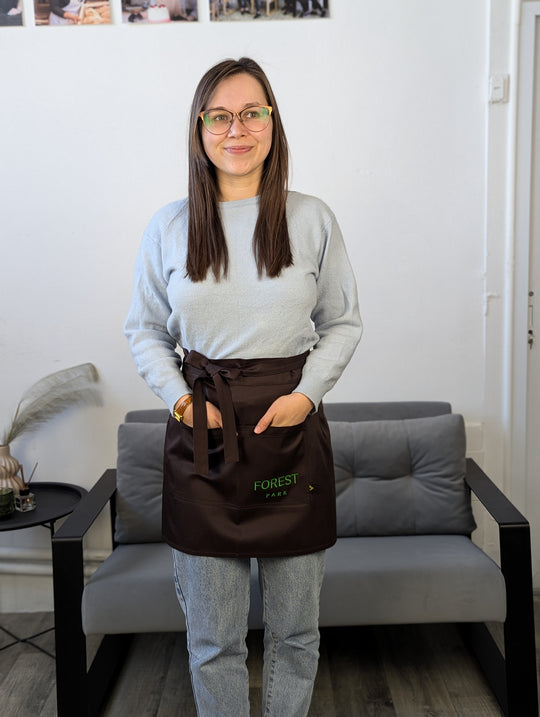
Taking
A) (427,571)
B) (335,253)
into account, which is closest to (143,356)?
(335,253)

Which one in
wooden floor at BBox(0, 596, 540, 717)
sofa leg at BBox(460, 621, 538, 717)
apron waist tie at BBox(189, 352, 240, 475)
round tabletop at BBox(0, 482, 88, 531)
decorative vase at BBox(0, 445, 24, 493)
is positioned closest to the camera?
apron waist tie at BBox(189, 352, 240, 475)

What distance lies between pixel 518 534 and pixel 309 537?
78cm

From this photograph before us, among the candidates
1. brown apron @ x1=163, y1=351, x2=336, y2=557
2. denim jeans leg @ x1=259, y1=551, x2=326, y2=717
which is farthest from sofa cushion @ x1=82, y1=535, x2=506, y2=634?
brown apron @ x1=163, y1=351, x2=336, y2=557

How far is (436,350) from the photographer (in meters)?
2.81

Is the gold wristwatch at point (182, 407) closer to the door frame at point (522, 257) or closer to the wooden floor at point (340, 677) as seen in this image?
the wooden floor at point (340, 677)

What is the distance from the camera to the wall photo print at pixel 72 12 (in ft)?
8.73

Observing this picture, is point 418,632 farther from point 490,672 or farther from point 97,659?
point 97,659

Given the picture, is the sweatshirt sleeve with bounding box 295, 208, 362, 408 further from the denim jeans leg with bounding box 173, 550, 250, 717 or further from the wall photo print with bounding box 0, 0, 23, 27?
the wall photo print with bounding box 0, 0, 23, 27

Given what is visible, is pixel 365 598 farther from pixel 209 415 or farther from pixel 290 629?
pixel 209 415

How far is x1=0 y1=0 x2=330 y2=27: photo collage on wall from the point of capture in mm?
2650

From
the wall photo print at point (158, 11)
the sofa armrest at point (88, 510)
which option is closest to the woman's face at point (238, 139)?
the sofa armrest at point (88, 510)

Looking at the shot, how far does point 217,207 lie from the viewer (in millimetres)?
1594

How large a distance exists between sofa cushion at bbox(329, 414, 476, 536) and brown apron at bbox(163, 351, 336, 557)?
934mm

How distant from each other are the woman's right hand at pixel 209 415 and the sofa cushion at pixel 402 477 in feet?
3.42
